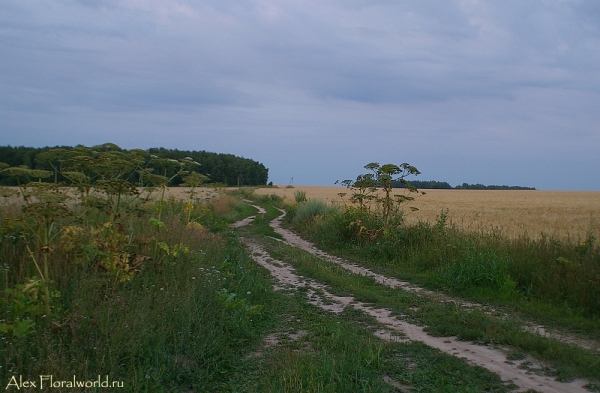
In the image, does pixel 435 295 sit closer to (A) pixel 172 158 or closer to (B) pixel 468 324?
(B) pixel 468 324

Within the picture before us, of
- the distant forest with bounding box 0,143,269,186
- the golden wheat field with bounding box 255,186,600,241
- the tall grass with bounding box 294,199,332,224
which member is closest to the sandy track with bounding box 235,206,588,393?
the distant forest with bounding box 0,143,269,186

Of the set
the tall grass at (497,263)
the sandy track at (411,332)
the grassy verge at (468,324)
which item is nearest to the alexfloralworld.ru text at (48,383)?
the sandy track at (411,332)

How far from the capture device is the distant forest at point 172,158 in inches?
259

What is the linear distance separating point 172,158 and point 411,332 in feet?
23.4

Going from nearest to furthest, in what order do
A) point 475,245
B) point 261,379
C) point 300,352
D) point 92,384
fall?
1. point 92,384
2. point 261,379
3. point 300,352
4. point 475,245

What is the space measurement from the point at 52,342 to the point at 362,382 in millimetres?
2967

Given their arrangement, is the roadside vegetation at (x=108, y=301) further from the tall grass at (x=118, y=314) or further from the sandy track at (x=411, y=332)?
the sandy track at (x=411, y=332)

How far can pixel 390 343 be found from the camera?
5.55 m

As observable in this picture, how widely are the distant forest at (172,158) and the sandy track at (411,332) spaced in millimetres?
3418

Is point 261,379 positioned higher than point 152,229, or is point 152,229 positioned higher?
point 152,229

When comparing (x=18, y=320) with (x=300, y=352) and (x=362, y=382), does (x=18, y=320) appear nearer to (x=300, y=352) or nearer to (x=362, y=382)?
(x=300, y=352)

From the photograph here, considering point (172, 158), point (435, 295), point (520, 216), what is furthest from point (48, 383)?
point (520, 216)

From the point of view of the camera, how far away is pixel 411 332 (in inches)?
243

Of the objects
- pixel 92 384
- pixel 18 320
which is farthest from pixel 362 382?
pixel 18 320
